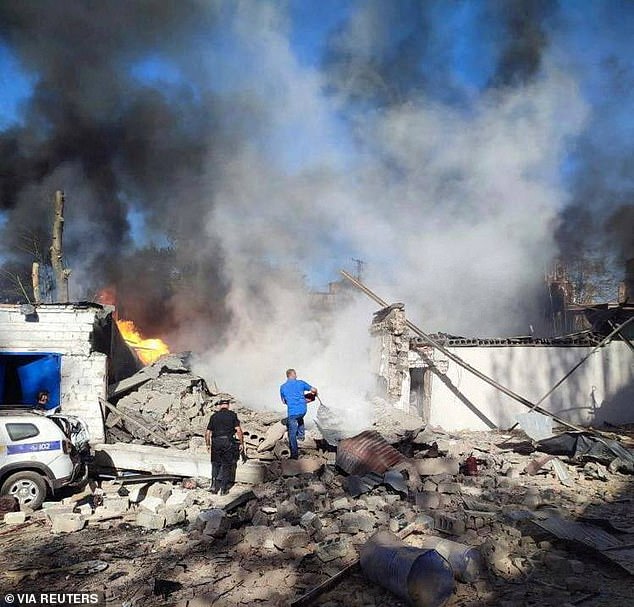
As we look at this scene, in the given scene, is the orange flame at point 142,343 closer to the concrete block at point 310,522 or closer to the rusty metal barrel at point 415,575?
the concrete block at point 310,522

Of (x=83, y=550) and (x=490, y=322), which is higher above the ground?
(x=490, y=322)

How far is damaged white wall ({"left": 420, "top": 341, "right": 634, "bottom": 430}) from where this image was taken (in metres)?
15.6

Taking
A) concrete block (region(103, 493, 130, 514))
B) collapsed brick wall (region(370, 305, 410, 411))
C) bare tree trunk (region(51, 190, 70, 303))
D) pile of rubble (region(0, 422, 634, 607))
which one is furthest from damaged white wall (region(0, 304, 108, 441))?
A: collapsed brick wall (region(370, 305, 410, 411))

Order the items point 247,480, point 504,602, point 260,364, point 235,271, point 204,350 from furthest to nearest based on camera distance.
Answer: point 235,271
point 204,350
point 260,364
point 247,480
point 504,602

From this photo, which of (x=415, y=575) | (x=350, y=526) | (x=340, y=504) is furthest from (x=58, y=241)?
(x=415, y=575)

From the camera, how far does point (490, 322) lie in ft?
84.6

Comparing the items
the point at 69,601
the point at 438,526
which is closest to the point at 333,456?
the point at 438,526

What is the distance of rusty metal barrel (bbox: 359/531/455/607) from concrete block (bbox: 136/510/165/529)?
305 centimetres

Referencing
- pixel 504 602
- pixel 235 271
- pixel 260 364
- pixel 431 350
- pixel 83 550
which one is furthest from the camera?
pixel 235 271

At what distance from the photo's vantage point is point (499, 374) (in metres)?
16.1

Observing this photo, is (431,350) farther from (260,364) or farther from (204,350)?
(204,350)

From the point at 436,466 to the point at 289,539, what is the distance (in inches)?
142

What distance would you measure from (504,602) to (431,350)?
11.5 metres

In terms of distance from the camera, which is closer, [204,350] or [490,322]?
[204,350]
